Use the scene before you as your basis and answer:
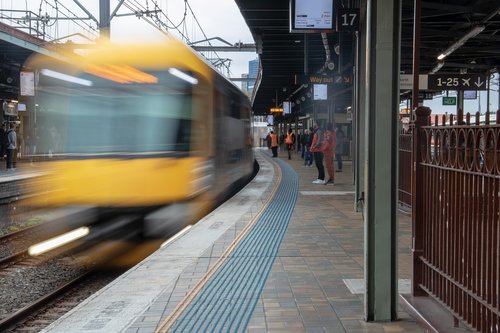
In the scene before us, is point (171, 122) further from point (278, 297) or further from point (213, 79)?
point (278, 297)

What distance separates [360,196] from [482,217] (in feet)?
22.3

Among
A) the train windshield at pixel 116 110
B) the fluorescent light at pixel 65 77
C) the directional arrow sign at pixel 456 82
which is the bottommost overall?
the train windshield at pixel 116 110

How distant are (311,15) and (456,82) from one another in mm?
6280

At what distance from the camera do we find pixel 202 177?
8.57m

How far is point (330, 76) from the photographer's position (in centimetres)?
1470

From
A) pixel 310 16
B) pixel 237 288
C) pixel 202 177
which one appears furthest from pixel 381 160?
pixel 310 16

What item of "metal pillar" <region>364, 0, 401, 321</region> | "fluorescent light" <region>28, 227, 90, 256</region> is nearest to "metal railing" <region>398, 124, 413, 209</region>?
"fluorescent light" <region>28, 227, 90, 256</region>

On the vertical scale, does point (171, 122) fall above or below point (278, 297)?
above

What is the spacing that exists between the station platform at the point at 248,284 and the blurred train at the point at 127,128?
29.4 inches

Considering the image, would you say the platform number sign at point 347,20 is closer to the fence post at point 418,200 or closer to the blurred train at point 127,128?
the blurred train at point 127,128

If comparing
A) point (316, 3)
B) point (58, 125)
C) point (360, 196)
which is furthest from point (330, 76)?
point (58, 125)

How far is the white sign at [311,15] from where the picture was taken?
428 inches

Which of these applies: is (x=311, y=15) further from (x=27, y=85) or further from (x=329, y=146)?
(x=27, y=85)

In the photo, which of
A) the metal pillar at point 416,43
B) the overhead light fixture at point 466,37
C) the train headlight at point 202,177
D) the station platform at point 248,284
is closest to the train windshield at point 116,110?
the train headlight at point 202,177
